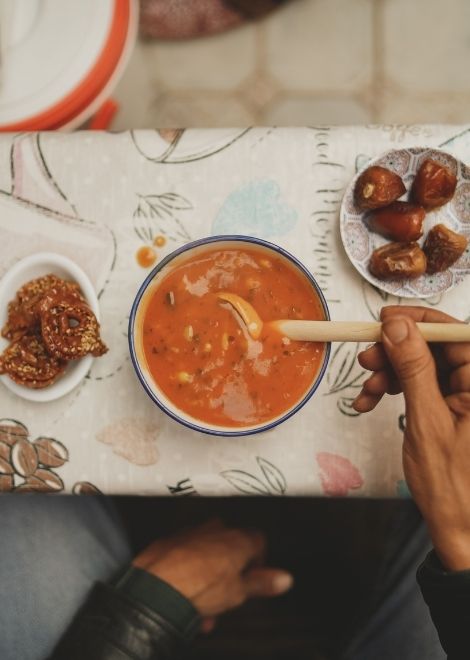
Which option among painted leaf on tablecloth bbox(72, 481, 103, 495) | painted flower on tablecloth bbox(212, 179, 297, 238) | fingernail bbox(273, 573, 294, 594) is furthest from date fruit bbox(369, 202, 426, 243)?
fingernail bbox(273, 573, 294, 594)

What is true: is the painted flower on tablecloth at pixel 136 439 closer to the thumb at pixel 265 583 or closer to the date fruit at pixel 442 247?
the date fruit at pixel 442 247

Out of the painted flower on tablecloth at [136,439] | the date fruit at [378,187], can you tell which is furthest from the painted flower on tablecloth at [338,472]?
the date fruit at [378,187]

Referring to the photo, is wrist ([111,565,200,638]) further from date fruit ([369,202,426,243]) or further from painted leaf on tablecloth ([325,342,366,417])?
date fruit ([369,202,426,243])

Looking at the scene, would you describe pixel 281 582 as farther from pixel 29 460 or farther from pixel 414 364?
pixel 414 364

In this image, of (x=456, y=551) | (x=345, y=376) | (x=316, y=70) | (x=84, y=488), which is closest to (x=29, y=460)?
(x=84, y=488)

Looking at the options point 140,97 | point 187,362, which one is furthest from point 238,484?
point 140,97

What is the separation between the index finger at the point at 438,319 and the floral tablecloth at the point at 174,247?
3.2 inches

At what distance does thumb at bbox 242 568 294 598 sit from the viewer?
153 centimetres

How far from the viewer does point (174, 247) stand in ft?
3.10

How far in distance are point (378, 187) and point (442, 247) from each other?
0.13 metres

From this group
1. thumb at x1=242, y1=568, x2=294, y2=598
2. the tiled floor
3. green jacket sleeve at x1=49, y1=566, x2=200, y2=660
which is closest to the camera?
green jacket sleeve at x1=49, y1=566, x2=200, y2=660

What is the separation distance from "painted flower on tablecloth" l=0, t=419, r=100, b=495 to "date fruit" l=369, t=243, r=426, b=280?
545mm

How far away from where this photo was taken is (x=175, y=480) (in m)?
0.94

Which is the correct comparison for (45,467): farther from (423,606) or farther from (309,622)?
(309,622)
